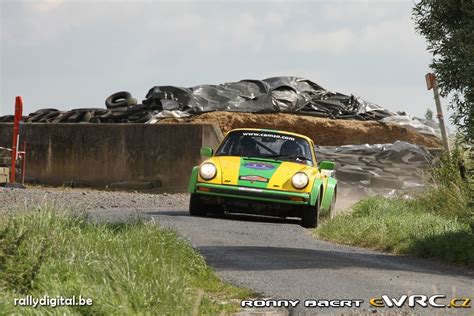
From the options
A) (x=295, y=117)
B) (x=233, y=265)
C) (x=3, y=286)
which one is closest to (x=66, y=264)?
(x=3, y=286)

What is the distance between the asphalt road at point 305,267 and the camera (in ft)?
29.9

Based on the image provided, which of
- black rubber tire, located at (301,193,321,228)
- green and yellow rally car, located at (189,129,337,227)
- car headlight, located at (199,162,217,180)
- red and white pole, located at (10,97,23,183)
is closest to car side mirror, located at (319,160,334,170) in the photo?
green and yellow rally car, located at (189,129,337,227)

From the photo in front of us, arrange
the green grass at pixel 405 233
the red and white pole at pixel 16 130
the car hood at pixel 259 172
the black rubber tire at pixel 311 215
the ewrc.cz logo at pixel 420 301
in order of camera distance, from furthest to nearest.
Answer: the red and white pole at pixel 16 130
the black rubber tire at pixel 311 215
the car hood at pixel 259 172
the green grass at pixel 405 233
the ewrc.cz logo at pixel 420 301

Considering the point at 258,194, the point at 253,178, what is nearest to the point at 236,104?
the point at 253,178

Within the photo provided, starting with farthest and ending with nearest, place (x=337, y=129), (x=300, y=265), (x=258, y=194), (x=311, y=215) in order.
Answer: (x=337, y=129) < (x=311, y=215) < (x=258, y=194) < (x=300, y=265)

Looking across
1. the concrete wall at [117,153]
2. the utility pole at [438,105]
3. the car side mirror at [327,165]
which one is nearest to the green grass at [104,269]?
the car side mirror at [327,165]

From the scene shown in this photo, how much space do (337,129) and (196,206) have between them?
14.7m

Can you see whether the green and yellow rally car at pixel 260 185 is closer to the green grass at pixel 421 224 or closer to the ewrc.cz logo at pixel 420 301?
the green grass at pixel 421 224

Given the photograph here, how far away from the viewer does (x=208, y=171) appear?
629 inches

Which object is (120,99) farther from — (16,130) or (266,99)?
(16,130)

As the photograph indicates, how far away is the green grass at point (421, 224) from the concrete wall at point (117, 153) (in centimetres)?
613

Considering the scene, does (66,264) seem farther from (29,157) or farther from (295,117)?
(295,117)

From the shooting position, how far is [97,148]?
25.9 meters

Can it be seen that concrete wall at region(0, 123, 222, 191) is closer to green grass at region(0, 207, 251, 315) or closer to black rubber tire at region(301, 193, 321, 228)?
black rubber tire at region(301, 193, 321, 228)
